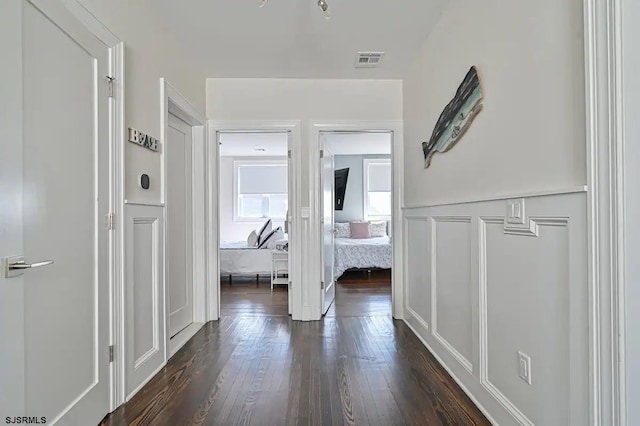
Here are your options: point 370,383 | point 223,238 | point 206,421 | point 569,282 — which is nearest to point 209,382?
point 206,421

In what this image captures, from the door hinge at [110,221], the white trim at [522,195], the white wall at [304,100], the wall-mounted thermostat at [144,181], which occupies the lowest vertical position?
the door hinge at [110,221]

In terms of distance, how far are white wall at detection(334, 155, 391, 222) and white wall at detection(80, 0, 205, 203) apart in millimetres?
5319

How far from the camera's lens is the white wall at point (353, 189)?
7.90 meters

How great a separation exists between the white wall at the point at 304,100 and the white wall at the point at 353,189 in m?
4.12

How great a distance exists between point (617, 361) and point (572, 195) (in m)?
0.53

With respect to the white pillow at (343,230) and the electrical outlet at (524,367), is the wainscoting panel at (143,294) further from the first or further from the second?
the white pillow at (343,230)

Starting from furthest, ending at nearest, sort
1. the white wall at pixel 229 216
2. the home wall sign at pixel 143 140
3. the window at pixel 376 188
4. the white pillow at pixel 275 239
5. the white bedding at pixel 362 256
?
the white wall at pixel 229 216
the window at pixel 376 188
the white bedding at pixel 362 256
the white pillow at pixel 275 239
the home wall sign at pixel 143 140

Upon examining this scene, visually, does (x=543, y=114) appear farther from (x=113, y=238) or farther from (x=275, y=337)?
(x=275, y=337)

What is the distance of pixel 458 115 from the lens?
7.49 feet

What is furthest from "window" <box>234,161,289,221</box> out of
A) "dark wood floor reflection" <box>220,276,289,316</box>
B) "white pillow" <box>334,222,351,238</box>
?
"dark wood floor reflection" <box>220,276,289,316</box>

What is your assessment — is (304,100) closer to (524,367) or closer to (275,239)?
(275,239)

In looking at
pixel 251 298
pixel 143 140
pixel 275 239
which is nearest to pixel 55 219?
pixel 143 140

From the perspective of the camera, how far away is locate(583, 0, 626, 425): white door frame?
1.06 meters

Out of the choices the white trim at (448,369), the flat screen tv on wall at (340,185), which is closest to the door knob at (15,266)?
the white trim at (448,369)
